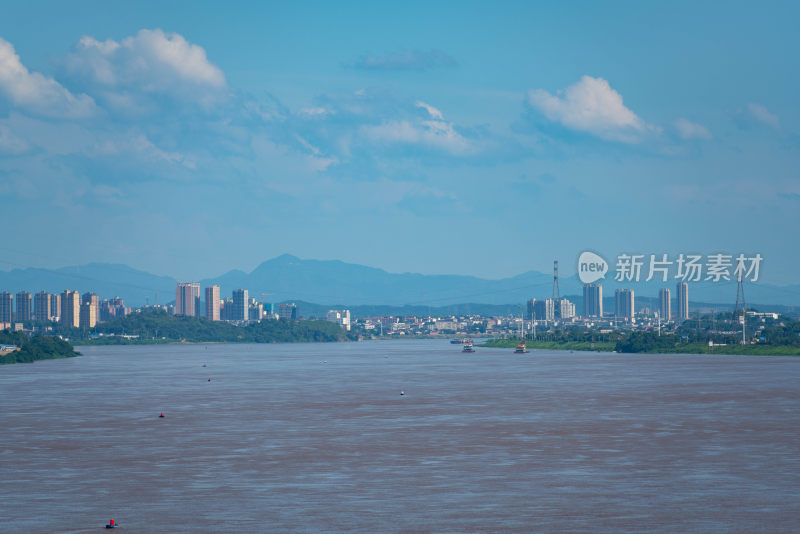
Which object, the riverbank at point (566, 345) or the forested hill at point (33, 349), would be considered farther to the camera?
the riverbank at point (566, 345)

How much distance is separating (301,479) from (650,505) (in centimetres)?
715

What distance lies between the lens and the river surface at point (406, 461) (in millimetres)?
16797

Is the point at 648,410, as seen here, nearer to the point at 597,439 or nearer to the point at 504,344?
the point at 597,439

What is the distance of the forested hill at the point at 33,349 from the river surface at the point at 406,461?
1880 inches

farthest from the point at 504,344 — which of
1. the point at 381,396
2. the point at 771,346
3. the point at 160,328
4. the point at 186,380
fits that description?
the point at 381,396

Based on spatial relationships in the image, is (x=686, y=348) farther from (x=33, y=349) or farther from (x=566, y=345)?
(x=33, y=349)

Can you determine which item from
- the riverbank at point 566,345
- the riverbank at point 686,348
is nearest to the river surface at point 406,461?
the riverbank at point 686,348

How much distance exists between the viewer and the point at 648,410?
35406mm

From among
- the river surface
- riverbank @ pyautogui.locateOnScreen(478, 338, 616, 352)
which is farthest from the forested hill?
riverbank @ pyautogui.locateOnScreen(478, 338, 616, 352)

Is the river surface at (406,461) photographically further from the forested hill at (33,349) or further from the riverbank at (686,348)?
the riverbank at (686,348)

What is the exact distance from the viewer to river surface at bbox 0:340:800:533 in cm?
1680

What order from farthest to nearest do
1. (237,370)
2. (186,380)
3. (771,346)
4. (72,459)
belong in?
(771,346) → (237,370) → (186,380) → (72,459)

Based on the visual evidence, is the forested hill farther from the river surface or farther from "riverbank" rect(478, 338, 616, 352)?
"riverbank" rect(478, 338, 616, 352)

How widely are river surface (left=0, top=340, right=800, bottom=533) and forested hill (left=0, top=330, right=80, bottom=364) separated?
4775 centimetres
